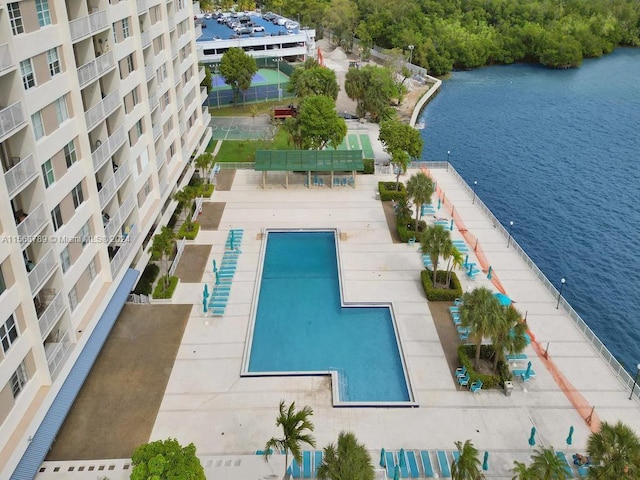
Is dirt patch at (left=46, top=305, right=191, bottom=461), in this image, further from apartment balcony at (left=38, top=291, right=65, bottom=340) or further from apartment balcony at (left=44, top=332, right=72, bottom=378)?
apartment balcony at (left=38, top=291, right=65, bottom=340)

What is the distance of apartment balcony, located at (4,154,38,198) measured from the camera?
27812 millimetres

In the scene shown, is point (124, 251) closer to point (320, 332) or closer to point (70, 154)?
point (70, 154)

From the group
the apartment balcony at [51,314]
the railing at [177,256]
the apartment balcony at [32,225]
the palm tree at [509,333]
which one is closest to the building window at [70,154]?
the apartment balcony at [32,225]

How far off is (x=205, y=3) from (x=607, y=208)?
14981 centimetres

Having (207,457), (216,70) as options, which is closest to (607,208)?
(207,457)

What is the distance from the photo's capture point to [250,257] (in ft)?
174

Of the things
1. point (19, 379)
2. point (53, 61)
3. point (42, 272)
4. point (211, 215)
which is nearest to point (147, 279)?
point (211, 215)

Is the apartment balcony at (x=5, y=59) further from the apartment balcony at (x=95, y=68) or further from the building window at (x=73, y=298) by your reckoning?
the building window at (x=73, y=298)

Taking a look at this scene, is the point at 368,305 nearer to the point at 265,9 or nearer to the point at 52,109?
the point at 52,109

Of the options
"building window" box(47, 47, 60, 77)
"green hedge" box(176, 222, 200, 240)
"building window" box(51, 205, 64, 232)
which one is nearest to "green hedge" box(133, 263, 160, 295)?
"green hedge" box(176, 222, 200, 240)

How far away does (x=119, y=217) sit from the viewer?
42750mm

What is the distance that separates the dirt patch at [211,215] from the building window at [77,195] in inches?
834

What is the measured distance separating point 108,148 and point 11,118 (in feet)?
40.5

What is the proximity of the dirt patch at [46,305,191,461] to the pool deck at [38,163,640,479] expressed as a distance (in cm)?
93
